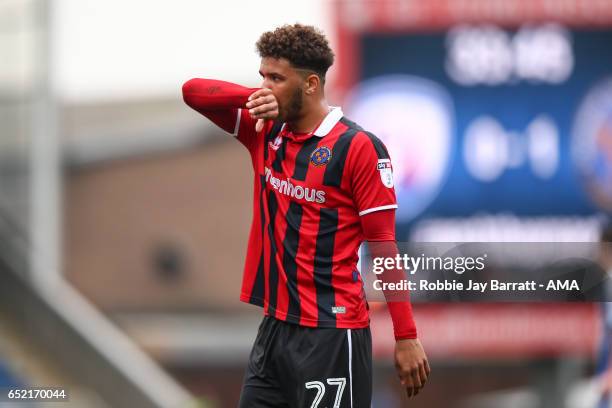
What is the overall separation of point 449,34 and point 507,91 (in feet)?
2.33

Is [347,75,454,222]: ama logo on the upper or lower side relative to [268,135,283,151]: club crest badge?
lower

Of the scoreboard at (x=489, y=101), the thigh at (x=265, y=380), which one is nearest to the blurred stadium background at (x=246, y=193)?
the scoreboard at (x=489, y=101)

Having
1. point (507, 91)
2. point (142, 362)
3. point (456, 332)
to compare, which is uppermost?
point (507, 91)

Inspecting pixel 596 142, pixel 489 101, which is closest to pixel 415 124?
pixel 489 101

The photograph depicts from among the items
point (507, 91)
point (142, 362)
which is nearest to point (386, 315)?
point (507, 91)

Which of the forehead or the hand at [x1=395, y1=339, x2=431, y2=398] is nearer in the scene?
the hand at [x1=395, y1=339, x2=431, y2=398]

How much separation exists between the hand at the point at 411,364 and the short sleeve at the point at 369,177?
480mm

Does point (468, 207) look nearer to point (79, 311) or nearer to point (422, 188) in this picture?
point (422, 188)

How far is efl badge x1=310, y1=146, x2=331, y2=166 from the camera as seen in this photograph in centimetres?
423

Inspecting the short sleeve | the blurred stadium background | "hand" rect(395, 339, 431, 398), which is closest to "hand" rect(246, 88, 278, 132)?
the short sleeve

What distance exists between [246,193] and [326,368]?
11100 mm

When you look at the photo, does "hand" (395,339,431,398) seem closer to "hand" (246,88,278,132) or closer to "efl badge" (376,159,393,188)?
"efl badge" (376,159,393,188)

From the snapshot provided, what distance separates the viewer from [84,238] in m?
16.2

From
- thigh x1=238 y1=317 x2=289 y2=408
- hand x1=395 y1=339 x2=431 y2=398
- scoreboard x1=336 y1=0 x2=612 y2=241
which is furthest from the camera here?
scoreboard x1=336 y1=0 x2=612 y2=241
